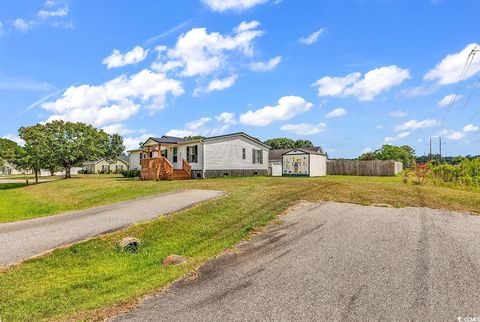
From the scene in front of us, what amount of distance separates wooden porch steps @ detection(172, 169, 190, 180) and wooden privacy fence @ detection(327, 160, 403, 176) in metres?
22.3

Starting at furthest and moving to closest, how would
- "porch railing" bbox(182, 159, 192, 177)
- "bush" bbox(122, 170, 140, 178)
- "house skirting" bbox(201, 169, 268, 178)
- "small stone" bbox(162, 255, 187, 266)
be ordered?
"bush" bbox(122, 170, 140, 178) < "house skirting" bbox(201, 169, 268, 178) < "porch railing" bbox(182, 159, 192, 177) < "small stone" bbox(162, 255, 187, 266)

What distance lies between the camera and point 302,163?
3578 centimetres

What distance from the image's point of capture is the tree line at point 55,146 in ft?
138

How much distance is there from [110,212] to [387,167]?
1442 inches

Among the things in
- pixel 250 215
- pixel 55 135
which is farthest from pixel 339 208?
pixel 55 135

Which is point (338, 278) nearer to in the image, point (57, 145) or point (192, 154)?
point (192, 154)

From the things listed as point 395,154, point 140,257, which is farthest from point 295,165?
point 395,154

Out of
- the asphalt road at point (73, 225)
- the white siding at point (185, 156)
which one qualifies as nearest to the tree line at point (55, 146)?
the white siding at point (185, 156)

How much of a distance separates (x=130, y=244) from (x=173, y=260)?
A: 199 centimetres

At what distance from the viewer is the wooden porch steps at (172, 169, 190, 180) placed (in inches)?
1139

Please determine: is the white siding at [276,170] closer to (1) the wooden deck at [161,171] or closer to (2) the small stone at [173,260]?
(1) the wooden deck at [161,171]

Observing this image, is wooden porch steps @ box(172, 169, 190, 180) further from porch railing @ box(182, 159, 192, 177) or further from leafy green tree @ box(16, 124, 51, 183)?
leafy green tree @ box(16, 124, 51, 183)

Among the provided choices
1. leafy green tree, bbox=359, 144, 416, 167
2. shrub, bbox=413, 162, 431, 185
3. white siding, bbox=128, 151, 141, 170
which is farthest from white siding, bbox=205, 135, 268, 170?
leafy green tree, bbox=359, 144, 416, 167

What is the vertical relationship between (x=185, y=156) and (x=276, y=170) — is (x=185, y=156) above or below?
above
